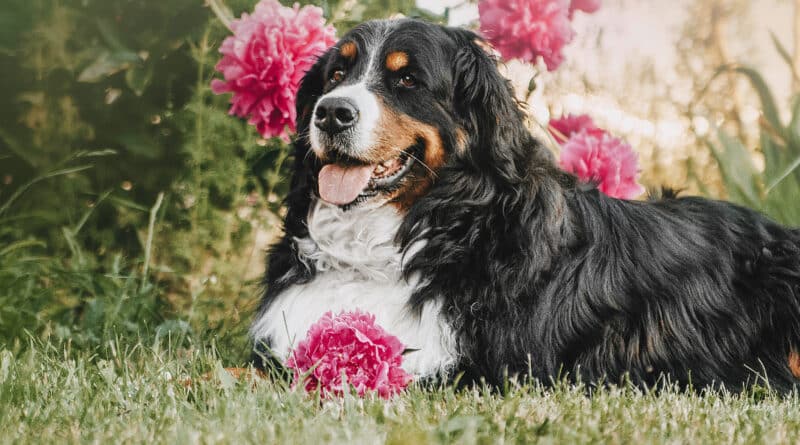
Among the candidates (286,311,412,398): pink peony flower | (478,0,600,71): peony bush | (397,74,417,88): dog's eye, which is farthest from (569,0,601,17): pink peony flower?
(286,311,412,398): pink peony flower

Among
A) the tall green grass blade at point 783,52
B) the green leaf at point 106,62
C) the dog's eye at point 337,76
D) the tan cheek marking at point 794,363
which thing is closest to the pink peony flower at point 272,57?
the dog's eye at point 337,76

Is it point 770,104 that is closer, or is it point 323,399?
point 323,399

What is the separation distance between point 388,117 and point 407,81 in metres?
0.21

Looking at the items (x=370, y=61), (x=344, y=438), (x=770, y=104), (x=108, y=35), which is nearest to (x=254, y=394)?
(x=344, y=438)

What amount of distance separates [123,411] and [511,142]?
64.3 inches

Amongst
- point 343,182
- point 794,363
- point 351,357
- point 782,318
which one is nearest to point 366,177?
point 343,182

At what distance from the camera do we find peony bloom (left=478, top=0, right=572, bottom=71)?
4.08m

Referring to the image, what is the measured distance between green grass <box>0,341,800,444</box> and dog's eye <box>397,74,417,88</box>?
3.55 feet

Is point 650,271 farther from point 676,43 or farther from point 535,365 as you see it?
point 676,43

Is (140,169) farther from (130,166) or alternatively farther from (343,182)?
Result: (343,182)

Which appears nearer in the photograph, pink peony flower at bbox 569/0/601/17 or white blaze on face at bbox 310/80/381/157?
white blaze on face at bbox 310/80/381/157

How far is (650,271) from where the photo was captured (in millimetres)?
3311

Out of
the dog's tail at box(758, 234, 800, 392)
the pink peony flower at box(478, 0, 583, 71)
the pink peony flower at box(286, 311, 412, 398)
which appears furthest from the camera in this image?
the pink peony flower at box(478, 0, 583, 71)

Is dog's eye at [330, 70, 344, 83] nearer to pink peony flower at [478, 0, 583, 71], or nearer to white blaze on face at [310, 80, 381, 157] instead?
white blaze on face at [310, 80, 381, 157]
